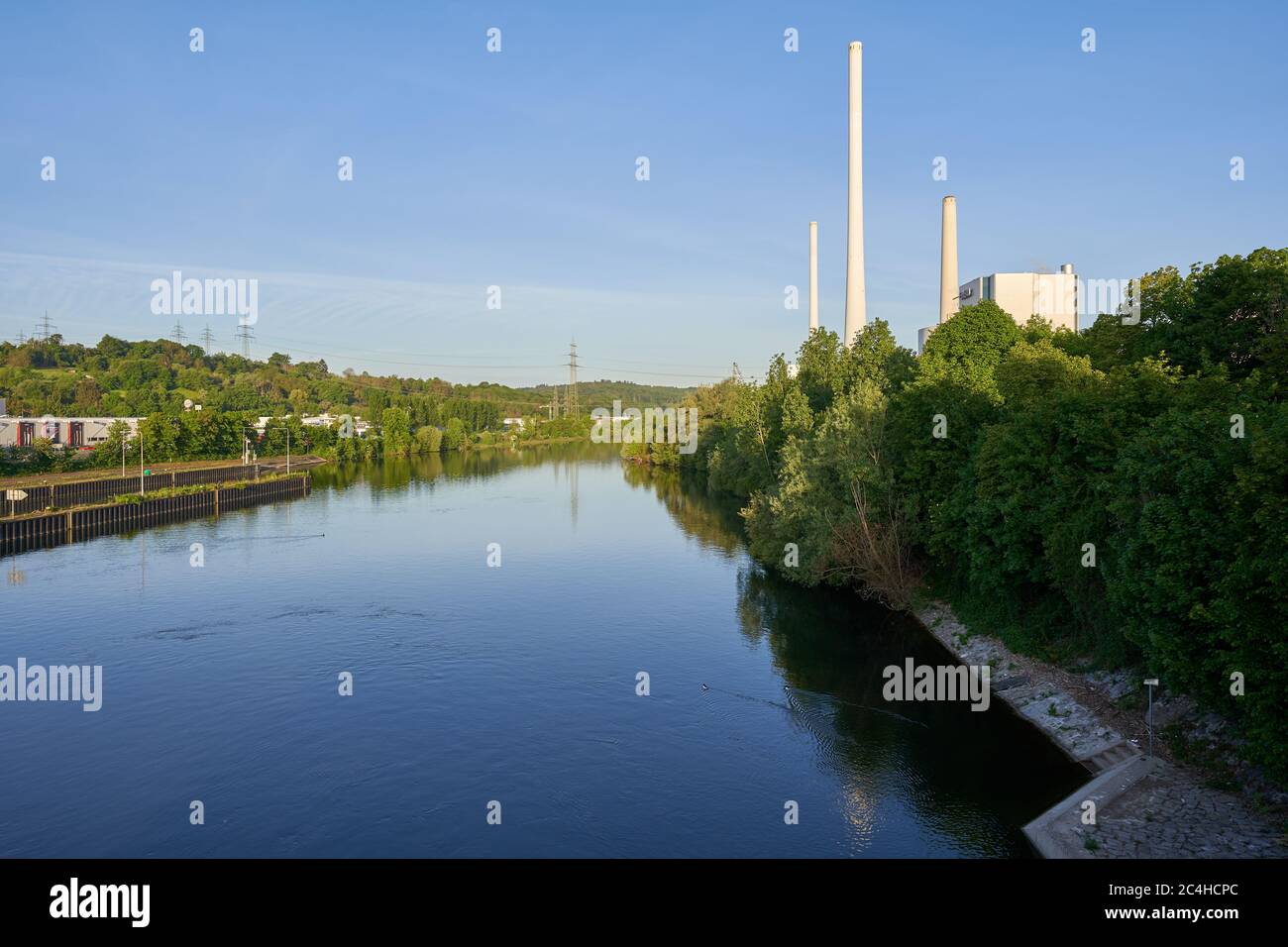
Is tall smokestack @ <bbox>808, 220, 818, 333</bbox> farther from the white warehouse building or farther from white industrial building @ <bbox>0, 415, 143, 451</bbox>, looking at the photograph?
white industrial building @ <bbox>0, 415, 143, 451</bbox>

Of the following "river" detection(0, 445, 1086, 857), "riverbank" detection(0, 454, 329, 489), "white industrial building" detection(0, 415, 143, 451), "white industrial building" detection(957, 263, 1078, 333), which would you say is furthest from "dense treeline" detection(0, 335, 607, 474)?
"white industrial building" detection(957, 263, 1078, 333)

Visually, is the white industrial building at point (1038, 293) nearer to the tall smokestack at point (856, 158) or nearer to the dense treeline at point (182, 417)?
the tall smokestack at point (856, 158)

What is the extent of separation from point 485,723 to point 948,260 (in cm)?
6280

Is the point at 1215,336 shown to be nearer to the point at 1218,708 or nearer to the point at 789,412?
the point at 1218,708

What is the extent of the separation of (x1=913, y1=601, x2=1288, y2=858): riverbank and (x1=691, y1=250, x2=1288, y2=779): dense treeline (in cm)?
143

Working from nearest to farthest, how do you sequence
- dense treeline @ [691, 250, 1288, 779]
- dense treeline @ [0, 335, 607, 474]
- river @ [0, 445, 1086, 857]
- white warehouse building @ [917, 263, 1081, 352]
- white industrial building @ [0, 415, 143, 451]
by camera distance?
dense treeline @ [691, 250, 1288, 779] < river @ [0, 445, 1086, 857] < white warehouse building @ [917, 263, 1081, 352] < dense treeline @ [0, 335, 607, 474] < white industrial building @ [0, 415, 143, 451]

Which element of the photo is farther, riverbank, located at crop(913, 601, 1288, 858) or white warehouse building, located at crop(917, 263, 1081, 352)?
white warehouse building, located at crop(917, 263, 1081, 352)

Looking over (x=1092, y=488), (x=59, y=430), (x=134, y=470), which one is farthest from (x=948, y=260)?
(x=59, y=430)

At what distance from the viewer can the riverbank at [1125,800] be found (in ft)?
59.3

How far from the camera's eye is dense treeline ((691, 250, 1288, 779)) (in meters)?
18.0

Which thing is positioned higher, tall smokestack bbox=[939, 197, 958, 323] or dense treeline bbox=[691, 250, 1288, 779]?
tall smokestack bbox=[939, 197, 958, 323]

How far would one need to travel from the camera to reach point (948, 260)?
77.5 m

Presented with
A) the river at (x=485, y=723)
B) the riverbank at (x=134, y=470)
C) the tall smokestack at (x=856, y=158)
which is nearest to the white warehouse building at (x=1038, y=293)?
the tall smokestack at (x=856, y=158)

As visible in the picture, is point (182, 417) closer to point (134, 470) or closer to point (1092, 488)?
point (134, 470)
